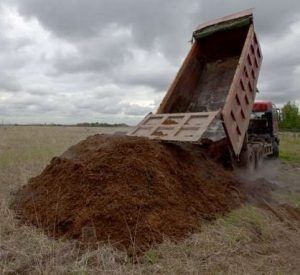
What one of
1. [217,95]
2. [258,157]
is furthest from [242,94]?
[258,157]

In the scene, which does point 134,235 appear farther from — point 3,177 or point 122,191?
point 3,177

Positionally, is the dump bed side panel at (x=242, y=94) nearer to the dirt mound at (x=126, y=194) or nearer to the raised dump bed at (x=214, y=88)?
the raised dump bed at (x=214, y=88)

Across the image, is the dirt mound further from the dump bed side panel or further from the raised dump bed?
the dump bed side panel

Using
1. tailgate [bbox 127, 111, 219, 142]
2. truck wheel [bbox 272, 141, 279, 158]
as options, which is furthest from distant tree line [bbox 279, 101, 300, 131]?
tailgate [bbox 127, 111, 219, 142]

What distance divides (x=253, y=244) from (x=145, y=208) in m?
1.52

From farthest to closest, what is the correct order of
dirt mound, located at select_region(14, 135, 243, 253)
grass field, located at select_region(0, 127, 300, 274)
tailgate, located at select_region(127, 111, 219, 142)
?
tailgate, located at select_region(127, 111, 219, 142) → dirt mound, located at select_region(14, 135, 243, 253) → grass field, located at select_region(0, 127, 300, 274)

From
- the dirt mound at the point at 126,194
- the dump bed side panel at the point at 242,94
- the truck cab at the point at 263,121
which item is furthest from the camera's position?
the truck cab at the point at 263,121

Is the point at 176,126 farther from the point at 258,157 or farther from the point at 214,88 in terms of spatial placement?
the point at 258,157

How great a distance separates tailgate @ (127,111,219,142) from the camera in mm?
6929

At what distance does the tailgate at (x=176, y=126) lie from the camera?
6929mm

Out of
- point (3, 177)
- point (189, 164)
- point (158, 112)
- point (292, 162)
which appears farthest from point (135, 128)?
point (292, 162)

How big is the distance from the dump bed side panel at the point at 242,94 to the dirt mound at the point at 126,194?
3.29 ft

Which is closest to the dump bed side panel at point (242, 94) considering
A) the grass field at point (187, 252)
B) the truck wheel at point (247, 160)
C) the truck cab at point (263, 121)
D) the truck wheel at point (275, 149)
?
the truck wheel at point (247, 160)

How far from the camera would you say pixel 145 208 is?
A: 5422 millimetres
